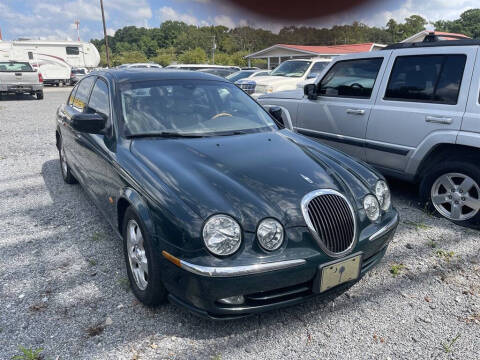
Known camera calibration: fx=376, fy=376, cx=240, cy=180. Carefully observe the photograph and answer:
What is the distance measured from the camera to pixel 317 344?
2291mm

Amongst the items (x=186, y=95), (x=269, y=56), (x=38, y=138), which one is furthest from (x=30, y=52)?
(x=186, y=95)

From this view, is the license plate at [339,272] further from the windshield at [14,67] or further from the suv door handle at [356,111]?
the windshield at [14,67]

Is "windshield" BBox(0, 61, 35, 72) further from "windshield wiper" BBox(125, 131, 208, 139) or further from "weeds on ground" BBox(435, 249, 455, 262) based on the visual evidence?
"weeds on ground" BBox(435, 249, 455, 262)

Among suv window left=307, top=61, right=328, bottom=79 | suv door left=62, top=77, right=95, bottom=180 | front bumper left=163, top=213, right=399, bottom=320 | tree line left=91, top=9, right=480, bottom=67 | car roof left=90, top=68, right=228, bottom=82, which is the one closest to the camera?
front bumper left=163, top=213, right=399, bottom=320

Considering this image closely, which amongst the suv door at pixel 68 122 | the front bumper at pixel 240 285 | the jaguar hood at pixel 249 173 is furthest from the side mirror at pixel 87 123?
the front bumper at pixel 240 285

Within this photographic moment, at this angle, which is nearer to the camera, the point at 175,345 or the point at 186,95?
the point at 175,345

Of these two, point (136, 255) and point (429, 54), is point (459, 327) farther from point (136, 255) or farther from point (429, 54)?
point (429, 54)

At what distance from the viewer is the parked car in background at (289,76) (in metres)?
10.2

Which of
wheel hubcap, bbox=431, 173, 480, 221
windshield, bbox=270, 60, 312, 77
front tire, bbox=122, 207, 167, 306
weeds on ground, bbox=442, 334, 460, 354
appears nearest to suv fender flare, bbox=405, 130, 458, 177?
wheel hubcap, bbox=431, 173, 480, 221

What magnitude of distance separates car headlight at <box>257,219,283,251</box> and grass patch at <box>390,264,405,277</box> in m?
1.38

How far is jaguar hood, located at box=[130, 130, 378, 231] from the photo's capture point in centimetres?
227

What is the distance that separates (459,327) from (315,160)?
1.47 m

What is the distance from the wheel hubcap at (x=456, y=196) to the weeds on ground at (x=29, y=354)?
387 cm

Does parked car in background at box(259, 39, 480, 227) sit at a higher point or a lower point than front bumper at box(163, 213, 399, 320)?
higher
